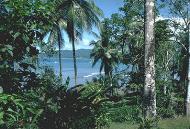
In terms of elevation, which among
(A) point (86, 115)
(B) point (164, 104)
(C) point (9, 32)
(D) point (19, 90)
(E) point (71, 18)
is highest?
(E) point (71, 18)

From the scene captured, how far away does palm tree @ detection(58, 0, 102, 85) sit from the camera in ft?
137

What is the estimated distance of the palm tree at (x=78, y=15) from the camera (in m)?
41.8

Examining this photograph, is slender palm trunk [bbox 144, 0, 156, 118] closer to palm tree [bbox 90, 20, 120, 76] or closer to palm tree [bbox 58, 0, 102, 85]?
palm tree [bbox 58, 0, 102, 85]

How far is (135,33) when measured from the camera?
3781 cm

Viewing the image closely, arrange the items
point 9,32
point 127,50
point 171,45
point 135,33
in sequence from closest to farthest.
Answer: point 9,32, point 135,33, point 171,45, point 127,50

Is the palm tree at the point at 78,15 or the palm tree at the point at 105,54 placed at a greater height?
the palm tree at the point at 78,15

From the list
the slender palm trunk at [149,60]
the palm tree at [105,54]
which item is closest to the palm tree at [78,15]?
the palm tree at [105,54]

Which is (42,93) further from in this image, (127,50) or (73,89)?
(127,50)

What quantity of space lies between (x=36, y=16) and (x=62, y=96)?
1206 millimetres

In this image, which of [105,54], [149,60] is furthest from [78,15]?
[149,60]

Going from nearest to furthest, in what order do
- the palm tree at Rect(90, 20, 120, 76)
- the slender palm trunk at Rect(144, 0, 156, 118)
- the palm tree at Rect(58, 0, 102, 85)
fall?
the slender palm trunk at Rect(144, 0, 156, 118) < the palm tree at Rect(58, 0, 102, 85) < the palm tree at Rect(90, 20, 120, 76)

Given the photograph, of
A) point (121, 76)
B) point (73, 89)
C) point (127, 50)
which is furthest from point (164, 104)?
point (73, 89)

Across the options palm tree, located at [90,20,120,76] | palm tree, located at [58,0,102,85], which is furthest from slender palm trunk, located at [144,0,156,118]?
palm tree, located at [90,20,120,76]

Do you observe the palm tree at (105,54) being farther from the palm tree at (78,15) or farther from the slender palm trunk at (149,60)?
the slender palm trunk at (149,60)
